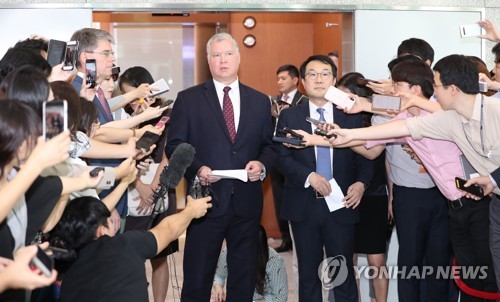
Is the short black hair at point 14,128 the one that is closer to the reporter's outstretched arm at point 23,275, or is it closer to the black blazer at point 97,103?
the reporter's outstretched arm at point 23,275

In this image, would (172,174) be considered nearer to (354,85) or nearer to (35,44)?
(35,44)

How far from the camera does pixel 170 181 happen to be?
3.52 metres

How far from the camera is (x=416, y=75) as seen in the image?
4574 mm

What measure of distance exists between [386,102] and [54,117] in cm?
232

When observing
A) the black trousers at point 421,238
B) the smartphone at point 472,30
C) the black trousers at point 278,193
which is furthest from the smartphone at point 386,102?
the black trousers at point 278,193

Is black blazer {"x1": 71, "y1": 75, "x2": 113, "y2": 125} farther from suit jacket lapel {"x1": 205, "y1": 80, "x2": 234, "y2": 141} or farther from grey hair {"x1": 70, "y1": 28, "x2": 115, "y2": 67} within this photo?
suit jacket lapel {"x1": 205, "y1": 80, "x2": 234, "y2": 141}

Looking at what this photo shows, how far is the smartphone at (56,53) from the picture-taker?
12.5 feet

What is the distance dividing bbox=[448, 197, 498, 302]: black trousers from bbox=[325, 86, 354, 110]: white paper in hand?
2.82 feet

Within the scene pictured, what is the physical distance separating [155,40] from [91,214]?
7.55 m

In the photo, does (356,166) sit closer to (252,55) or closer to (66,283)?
(66,283)

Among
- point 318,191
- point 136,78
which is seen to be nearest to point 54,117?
point 318,191

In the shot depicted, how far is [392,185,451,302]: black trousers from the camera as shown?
15.4ft

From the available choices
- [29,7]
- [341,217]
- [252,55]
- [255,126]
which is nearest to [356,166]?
[341,217]

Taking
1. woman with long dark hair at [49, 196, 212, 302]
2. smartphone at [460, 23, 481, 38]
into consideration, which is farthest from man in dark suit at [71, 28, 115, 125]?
smartphone at [460, 23, 481, 38]
